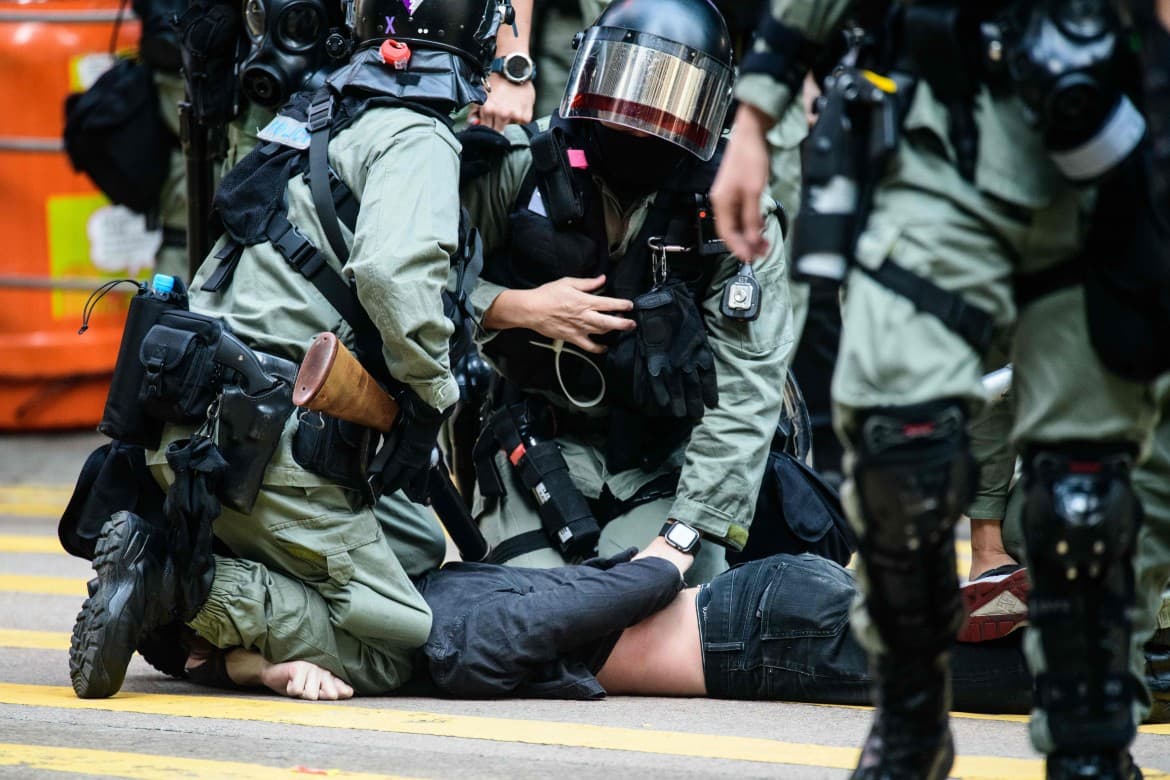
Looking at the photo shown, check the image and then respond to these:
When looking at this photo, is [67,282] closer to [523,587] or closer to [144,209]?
[144,209]

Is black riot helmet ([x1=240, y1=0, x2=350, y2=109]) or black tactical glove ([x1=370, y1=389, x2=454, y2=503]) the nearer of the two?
black tactical glove ([x1=370, y1=389, x2=454, y2=503])

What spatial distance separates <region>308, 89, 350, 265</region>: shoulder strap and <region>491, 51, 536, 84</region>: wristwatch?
3.07ft

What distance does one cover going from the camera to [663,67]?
386 cm

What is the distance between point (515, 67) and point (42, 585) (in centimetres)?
200

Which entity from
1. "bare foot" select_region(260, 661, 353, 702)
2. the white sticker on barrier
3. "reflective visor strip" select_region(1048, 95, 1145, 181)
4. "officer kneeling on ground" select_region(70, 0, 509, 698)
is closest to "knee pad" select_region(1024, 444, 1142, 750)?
"reflective visor strip" select_region(1048, 95, 1145, 181)

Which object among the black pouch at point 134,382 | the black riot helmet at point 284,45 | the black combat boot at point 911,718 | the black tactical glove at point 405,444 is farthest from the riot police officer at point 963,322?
the black riot helmet at point 284,45

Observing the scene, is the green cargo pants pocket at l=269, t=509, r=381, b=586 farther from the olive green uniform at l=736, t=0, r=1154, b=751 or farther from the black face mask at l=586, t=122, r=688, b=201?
the olive green uniform at l=736, t=0, r=1154, b=751

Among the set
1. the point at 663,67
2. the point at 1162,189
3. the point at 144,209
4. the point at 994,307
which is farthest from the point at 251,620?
the point at 144,209

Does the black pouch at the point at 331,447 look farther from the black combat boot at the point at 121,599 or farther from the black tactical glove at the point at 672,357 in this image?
the black tactical glove at the point at 672,357

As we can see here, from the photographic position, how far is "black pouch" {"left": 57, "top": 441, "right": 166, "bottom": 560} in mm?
3574

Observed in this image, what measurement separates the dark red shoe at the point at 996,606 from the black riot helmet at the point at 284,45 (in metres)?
2.11

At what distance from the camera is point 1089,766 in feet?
7.72

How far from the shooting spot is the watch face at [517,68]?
14.8 ft

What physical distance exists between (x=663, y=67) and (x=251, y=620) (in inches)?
58.2
